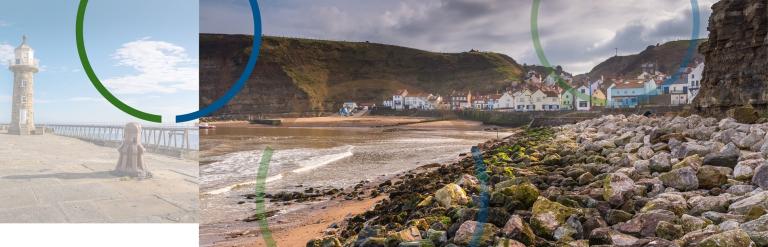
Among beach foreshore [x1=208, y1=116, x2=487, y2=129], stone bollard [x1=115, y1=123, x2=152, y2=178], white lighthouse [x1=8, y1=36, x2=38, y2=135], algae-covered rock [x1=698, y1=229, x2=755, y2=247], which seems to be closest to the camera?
algae-covered rock [x1=698, y1=229, x2=755, y2=247]

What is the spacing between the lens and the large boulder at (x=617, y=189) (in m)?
2.63

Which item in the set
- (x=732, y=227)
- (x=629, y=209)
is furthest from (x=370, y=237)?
(x=732, y=227)

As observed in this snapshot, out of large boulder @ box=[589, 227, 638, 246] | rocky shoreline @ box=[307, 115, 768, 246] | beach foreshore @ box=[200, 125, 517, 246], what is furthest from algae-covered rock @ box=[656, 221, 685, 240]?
beach foreshore @ box=[200, 125, 517, 246]

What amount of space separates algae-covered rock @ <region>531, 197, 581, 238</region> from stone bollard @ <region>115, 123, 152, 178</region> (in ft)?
17.5

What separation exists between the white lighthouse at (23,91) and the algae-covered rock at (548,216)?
2064cm

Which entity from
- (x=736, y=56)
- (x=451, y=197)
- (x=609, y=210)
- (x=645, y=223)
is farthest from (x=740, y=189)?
(x=736, y=56)

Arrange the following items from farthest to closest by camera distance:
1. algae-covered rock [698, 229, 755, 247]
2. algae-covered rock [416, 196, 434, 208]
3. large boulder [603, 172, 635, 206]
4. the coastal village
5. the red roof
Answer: the red roof, the coastal village, algae-covered rock [416, 196, 434, 208], large boulder [603, 172, 635, 206], algae-covered rock [698, 229, 755, 247]

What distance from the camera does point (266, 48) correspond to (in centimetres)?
5834

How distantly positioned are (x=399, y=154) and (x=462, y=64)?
4547cm

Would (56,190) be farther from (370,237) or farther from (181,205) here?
(370,237)

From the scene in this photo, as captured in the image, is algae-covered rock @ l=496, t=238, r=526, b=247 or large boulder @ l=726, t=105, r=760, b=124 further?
large boulder @ l=726, t=105, r=760, b=124

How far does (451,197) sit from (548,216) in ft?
3.20

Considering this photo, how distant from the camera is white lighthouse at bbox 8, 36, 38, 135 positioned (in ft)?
60.7

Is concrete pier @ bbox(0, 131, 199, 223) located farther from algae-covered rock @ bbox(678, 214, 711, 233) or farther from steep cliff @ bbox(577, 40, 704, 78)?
steep cliff @ bbox(577, 40, 704, 78)
